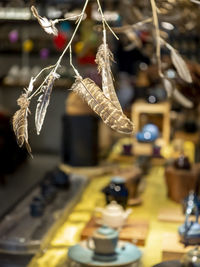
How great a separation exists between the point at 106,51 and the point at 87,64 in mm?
4432

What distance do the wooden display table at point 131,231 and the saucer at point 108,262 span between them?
17 cm

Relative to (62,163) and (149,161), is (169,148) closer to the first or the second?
(149,161)

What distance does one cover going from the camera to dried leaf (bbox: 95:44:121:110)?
1.18 metres

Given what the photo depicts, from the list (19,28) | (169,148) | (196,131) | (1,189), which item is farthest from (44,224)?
(19,28)

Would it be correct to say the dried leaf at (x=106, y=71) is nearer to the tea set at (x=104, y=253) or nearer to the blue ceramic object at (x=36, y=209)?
the tea set at (x=104, y=253)

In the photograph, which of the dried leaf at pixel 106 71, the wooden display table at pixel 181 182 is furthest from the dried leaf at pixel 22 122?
the wooden display table at pixel 181 182

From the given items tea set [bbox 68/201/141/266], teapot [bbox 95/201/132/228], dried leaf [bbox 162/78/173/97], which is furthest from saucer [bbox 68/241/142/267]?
dried leaf [bbox 162/78/173/97]

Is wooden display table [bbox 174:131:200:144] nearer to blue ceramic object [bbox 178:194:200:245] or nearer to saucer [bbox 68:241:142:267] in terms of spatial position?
blue ceramic object [bbox 178:194:200:245]

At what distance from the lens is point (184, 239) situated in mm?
2289

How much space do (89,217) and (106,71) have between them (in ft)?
5.71

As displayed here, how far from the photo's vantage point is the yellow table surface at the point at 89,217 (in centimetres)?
228

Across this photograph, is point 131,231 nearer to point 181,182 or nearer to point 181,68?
point 181,182

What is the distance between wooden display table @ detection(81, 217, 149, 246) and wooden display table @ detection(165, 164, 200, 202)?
51 centimetres

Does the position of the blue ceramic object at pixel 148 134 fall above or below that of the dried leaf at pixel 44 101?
below
